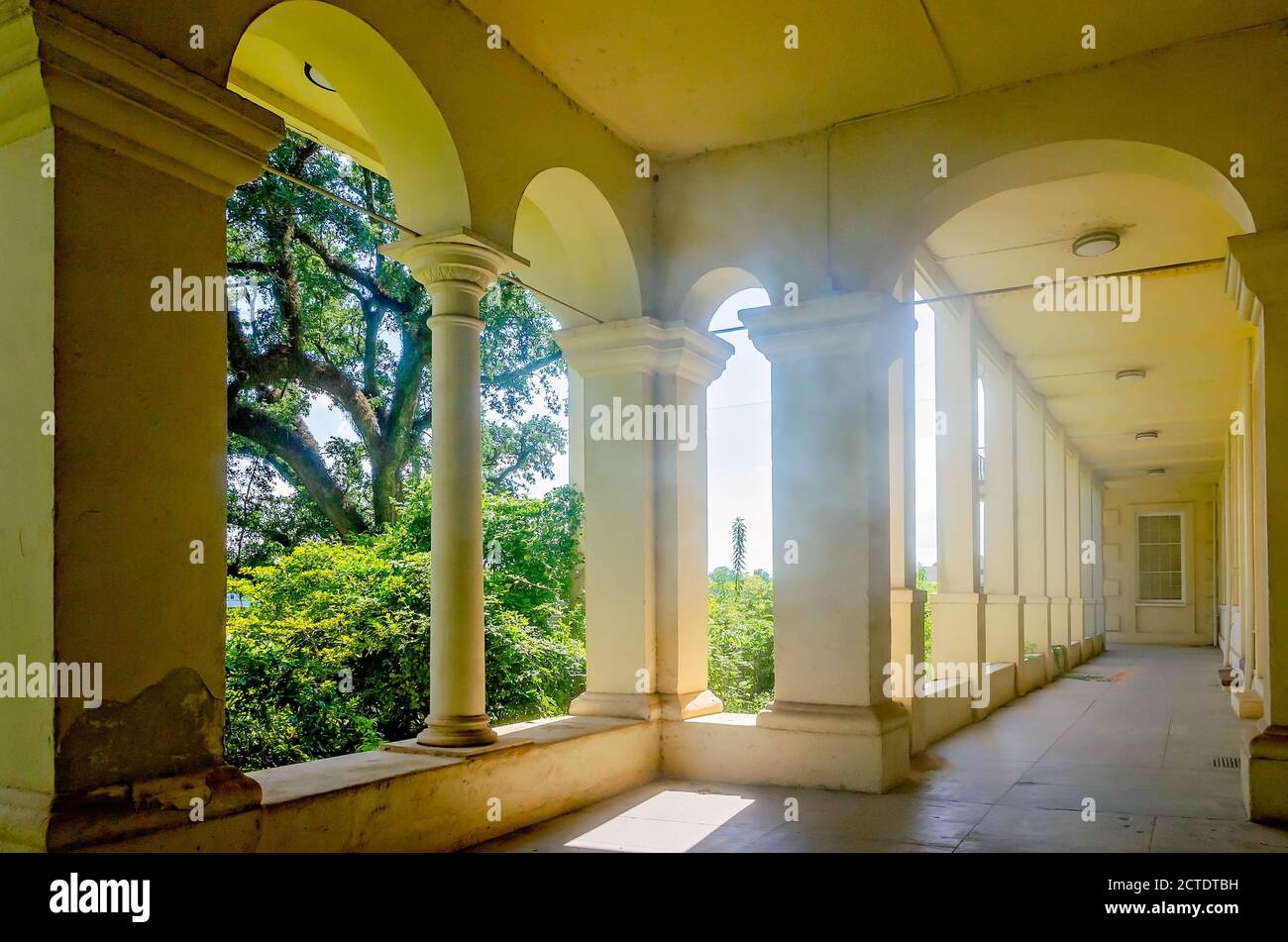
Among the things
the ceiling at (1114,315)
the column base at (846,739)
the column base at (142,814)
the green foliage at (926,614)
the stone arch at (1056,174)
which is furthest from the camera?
the green foliage at (926,614)

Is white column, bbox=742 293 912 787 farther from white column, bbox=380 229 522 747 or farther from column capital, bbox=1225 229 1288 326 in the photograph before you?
white column, bbox=380 229 522 747

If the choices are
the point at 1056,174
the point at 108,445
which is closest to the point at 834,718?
the point at 1056,174

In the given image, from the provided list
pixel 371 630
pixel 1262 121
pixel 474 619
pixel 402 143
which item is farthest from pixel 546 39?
pixel 371 630

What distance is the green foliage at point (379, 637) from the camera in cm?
932

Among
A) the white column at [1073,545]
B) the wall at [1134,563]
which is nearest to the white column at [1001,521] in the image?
the white column at [1073,545]

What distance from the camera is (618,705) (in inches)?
329

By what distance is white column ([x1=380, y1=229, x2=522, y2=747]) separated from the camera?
253 inches

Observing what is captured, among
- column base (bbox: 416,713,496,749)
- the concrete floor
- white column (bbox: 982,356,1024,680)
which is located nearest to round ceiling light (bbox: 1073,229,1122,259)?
white column (bbox: 982,356,1024,680)

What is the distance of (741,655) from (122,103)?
10372mm

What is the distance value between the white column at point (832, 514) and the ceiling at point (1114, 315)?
8.93ft

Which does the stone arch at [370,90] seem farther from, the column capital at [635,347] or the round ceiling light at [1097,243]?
the round ceiling light at [1097,243]

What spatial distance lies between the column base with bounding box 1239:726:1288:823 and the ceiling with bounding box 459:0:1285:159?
457 centimetres

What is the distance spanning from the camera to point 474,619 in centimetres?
656

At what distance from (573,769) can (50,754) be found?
3917 millimetres
